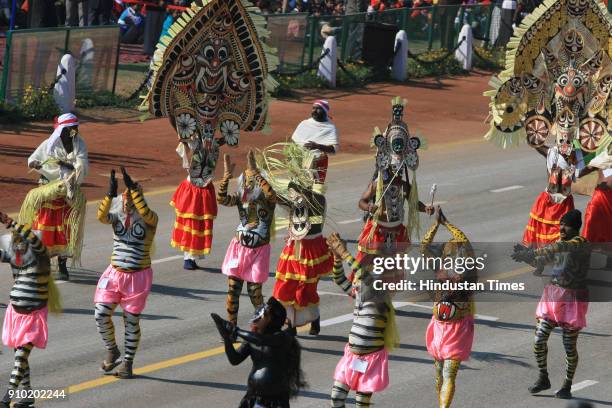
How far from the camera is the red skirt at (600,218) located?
696 inches

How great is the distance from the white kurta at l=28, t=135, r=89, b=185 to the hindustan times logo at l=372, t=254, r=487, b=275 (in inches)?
216

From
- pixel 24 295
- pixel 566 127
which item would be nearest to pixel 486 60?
pixel 566 127

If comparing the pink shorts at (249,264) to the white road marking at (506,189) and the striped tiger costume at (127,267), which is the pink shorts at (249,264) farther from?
the white road marking at (506,189)

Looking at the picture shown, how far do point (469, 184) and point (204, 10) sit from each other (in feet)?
30.8

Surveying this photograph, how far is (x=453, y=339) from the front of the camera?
12.4 metres

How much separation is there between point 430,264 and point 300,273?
280cm

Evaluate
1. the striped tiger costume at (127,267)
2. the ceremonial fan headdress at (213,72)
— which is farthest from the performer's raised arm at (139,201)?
the ceremonial fan headdress at (213,72)

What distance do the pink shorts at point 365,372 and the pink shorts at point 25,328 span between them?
111 inches

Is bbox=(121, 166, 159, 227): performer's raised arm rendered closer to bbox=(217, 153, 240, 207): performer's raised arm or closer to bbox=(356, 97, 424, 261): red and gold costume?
bbox=(217, 153, 240, 207): performer's raised arm

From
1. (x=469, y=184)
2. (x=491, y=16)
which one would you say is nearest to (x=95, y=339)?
(x=469, y=184)

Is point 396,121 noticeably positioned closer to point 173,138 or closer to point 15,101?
point 173,138

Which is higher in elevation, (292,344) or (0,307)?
(292,344)

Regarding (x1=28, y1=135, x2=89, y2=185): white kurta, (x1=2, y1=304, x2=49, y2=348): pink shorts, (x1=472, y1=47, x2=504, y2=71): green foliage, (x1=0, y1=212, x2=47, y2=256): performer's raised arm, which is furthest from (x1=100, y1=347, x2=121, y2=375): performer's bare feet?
(x1=472, y1=47, x2=504, y2=71): green foliage

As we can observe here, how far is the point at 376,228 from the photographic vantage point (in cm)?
1591
